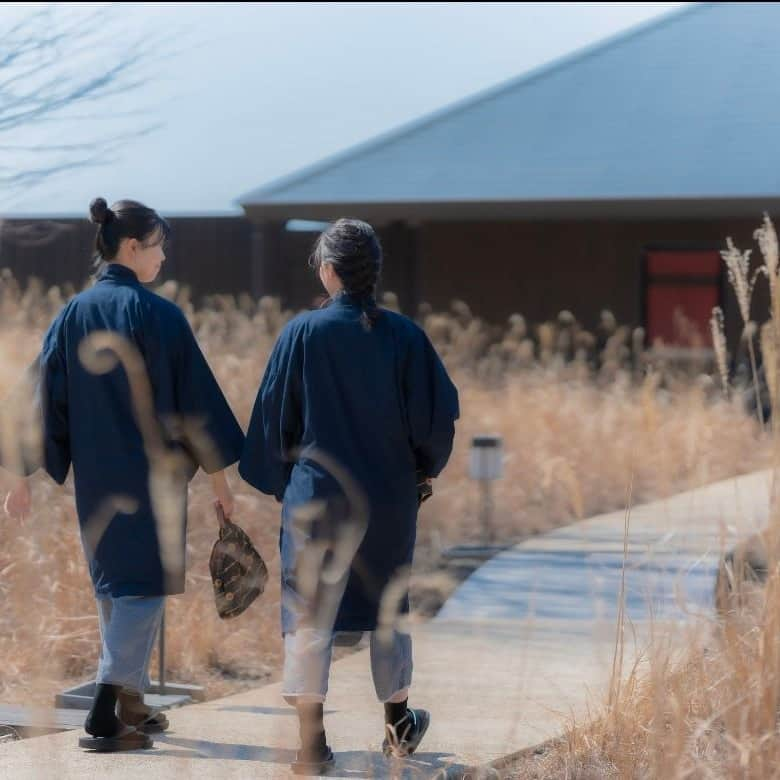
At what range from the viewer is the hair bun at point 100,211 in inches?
193

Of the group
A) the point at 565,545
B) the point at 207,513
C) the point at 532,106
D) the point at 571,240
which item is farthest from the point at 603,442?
the point at 532,106

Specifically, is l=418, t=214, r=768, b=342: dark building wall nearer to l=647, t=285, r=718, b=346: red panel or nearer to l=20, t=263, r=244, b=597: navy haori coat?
l=647, t=285, r=718, b=346: red panel

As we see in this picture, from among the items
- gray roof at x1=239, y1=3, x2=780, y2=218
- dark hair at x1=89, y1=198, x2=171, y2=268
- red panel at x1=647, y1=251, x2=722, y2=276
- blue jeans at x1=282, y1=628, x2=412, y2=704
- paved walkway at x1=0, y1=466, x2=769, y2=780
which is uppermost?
gray roof at x1=239, y1=3, x2=780, y2=218

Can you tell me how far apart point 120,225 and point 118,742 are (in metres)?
1.56

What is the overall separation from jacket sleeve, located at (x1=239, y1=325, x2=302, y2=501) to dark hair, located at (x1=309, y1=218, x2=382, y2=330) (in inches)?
8.8

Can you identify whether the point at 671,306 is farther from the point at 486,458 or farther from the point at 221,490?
the point at 221,490

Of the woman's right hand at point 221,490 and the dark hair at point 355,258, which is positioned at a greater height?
the dark hair at point 355,258

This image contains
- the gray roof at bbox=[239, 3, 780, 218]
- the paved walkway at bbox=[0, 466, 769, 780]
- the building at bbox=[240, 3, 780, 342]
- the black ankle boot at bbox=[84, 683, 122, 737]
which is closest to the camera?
the paved walkway at bbox=[0, 466, 769, 780]

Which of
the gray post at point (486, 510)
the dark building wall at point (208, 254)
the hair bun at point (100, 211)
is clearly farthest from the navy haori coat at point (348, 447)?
the dark building wall at point (208, 254)

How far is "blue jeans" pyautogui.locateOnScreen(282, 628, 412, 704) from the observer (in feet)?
15.3

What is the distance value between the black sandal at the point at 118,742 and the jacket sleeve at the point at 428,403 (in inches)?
47.5

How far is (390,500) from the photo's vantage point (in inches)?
187

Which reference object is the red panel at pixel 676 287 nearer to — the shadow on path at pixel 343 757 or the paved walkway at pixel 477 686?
the paved walkway at pixel 477 686

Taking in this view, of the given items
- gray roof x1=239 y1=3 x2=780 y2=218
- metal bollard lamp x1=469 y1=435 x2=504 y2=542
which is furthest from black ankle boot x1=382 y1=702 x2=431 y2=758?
gray roof x1=239 y1=3 x2=780 y2=218
